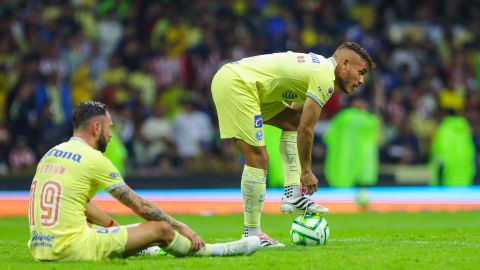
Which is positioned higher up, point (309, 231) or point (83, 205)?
point (83, 205)

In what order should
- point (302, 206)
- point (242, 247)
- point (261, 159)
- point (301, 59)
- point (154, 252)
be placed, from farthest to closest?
point (302, 206)
point (301, 59)
point (261, 159)
point (154, 252)
point (242, 247)

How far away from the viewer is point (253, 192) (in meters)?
10.7

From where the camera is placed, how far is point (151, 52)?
81.3 feet

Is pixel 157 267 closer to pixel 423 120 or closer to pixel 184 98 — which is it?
pixel 184 98

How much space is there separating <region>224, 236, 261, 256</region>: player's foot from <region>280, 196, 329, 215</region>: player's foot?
59.3 inches

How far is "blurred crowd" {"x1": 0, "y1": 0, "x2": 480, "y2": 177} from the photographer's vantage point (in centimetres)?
2272

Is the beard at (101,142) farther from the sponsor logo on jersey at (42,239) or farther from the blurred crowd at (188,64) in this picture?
the blurred crowd at (188,64)

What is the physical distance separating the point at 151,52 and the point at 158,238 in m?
16.1

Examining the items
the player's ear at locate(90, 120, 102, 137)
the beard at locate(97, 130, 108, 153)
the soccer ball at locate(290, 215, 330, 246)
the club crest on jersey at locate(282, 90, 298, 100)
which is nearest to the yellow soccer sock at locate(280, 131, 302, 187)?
the soccer ball at locate(290, 215, 330, 246)

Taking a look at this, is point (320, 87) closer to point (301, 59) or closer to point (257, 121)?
point (301, 59)

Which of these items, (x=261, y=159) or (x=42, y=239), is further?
(x=261, y=159)

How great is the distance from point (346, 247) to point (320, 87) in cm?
168

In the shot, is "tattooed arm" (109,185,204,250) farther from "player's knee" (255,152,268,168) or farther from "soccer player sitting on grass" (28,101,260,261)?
"player's knee" (255,152,268,168)

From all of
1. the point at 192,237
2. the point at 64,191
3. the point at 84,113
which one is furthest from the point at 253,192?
the point at 64,191
